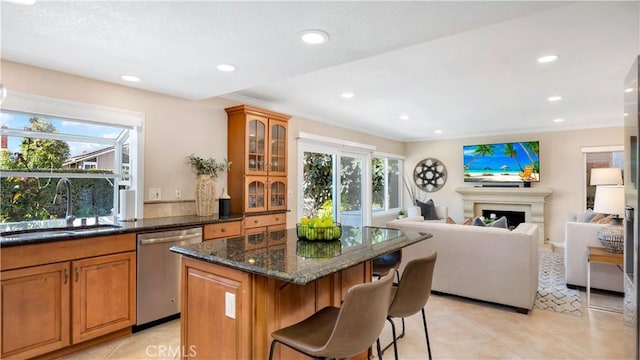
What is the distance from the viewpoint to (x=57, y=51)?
2314 mm

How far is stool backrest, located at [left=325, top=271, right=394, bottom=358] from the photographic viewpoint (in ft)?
4.58

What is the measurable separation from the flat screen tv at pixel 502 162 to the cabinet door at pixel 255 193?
5077 mm

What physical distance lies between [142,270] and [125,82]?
1686mm

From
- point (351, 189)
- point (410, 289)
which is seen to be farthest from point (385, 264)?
point (351, 189)

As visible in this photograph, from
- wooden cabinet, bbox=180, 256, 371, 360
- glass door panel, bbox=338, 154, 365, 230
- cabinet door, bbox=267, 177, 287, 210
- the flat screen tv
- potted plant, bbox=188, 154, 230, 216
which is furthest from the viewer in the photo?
the flat screen tv

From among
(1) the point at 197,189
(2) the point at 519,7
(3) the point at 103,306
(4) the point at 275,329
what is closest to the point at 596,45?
(2) the point at 519,7

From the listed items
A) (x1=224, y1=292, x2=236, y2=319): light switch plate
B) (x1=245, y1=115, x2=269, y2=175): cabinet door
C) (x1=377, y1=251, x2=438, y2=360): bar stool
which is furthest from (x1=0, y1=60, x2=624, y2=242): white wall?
(x1=377, y1=251, x2=438, y2=360): bar stool

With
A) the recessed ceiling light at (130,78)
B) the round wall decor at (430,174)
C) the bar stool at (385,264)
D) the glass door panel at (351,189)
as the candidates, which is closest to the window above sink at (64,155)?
the recessed ceiling light at (130,78)

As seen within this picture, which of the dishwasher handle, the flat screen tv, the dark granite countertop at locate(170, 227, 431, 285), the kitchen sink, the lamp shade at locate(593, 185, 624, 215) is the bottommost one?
the dishwasher handle

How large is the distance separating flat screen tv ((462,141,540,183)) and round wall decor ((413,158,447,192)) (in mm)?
552

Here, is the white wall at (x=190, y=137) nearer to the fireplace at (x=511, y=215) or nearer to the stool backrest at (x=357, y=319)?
the fireplace at (x=511, y=215)

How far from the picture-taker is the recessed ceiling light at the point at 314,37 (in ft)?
6.54

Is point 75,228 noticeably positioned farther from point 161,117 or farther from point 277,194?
point 277,194

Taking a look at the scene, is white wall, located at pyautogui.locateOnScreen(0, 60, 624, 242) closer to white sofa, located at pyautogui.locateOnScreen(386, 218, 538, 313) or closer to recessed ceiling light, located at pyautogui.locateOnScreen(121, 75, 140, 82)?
recessed ceiling light, located at pyautogui.locateOnScreen(121, 75, 140, 82)
